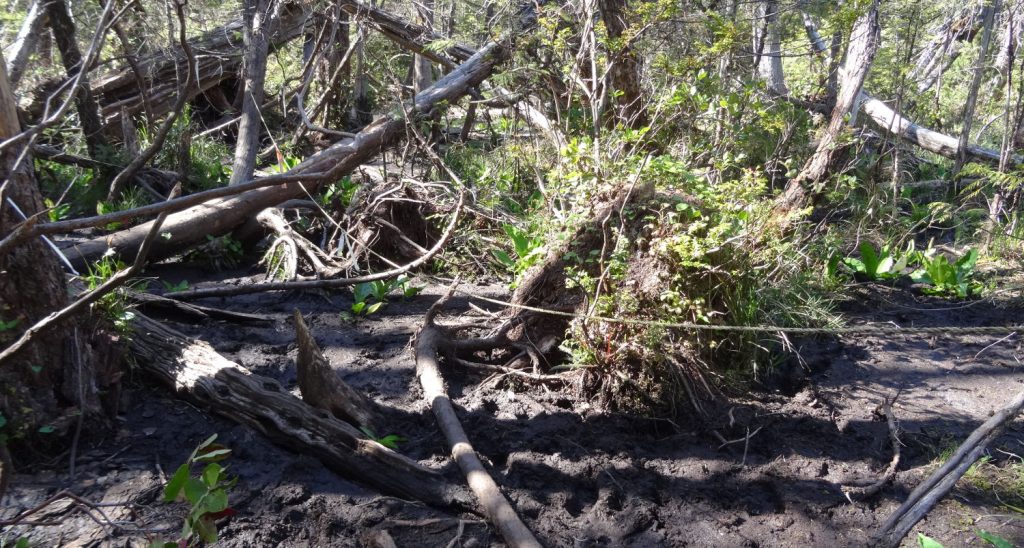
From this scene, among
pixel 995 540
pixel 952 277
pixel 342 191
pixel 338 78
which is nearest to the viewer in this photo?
pixel 995 540

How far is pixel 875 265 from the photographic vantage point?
211 inches

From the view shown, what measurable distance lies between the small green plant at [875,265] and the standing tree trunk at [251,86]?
516cm

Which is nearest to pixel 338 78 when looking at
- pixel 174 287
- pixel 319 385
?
pixel 174 287

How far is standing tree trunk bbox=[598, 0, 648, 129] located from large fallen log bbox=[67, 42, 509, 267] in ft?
3.43

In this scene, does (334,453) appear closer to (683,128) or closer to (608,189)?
(608,189)

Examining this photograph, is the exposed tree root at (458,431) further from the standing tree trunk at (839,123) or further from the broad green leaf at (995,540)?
the standing tree trunk at (839,123)

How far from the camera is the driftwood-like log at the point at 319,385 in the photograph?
3279 millimetres

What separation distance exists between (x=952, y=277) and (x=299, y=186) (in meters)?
5.19

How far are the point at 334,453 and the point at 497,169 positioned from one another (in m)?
3.99

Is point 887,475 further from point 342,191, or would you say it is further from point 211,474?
point 342,191

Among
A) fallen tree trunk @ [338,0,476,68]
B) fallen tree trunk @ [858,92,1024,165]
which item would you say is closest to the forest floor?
fallen tree trunk @ [858,92,1024,165]

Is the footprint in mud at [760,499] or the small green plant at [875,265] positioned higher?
the small green plant at [875,265]

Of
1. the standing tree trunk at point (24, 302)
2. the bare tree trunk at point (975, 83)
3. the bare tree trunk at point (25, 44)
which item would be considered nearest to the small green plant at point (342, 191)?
the bare tree trunk at point (25, 44)

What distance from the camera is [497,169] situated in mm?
6527
